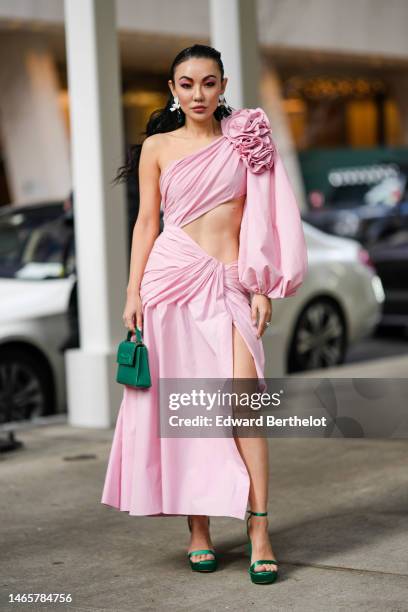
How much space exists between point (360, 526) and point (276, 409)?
675 mm

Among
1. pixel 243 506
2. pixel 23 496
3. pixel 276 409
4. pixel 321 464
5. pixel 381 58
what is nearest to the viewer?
pixel 243 506

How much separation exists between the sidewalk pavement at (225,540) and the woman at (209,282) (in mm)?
239

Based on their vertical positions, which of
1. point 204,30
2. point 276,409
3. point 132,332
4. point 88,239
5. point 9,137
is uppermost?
point 204,30

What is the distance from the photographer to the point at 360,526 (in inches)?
215

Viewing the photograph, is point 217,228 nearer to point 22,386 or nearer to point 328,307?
point 22,386

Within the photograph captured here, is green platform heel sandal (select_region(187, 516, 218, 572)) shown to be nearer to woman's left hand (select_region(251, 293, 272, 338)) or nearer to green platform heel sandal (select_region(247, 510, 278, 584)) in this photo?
green platform heel sandal (select_region(247, 510, 278, 584))

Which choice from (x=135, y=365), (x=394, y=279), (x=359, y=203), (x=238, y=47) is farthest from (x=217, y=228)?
(x=359, y=203)

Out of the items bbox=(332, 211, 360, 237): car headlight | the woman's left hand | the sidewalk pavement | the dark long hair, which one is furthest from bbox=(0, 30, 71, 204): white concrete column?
the woman's left hand

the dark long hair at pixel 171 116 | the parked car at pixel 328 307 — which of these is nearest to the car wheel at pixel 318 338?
the parked car at pixel 328 307

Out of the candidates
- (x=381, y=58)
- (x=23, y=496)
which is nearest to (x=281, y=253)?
(x=23, y=496)

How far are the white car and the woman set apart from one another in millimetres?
3833

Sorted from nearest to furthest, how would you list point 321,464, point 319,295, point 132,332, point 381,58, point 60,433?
point 132,332, point 321,464, point 60,433, point 319,295, point 381,58

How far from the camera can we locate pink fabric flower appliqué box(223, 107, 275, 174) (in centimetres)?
469

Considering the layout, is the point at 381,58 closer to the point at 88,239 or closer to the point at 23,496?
the point at 88,239
